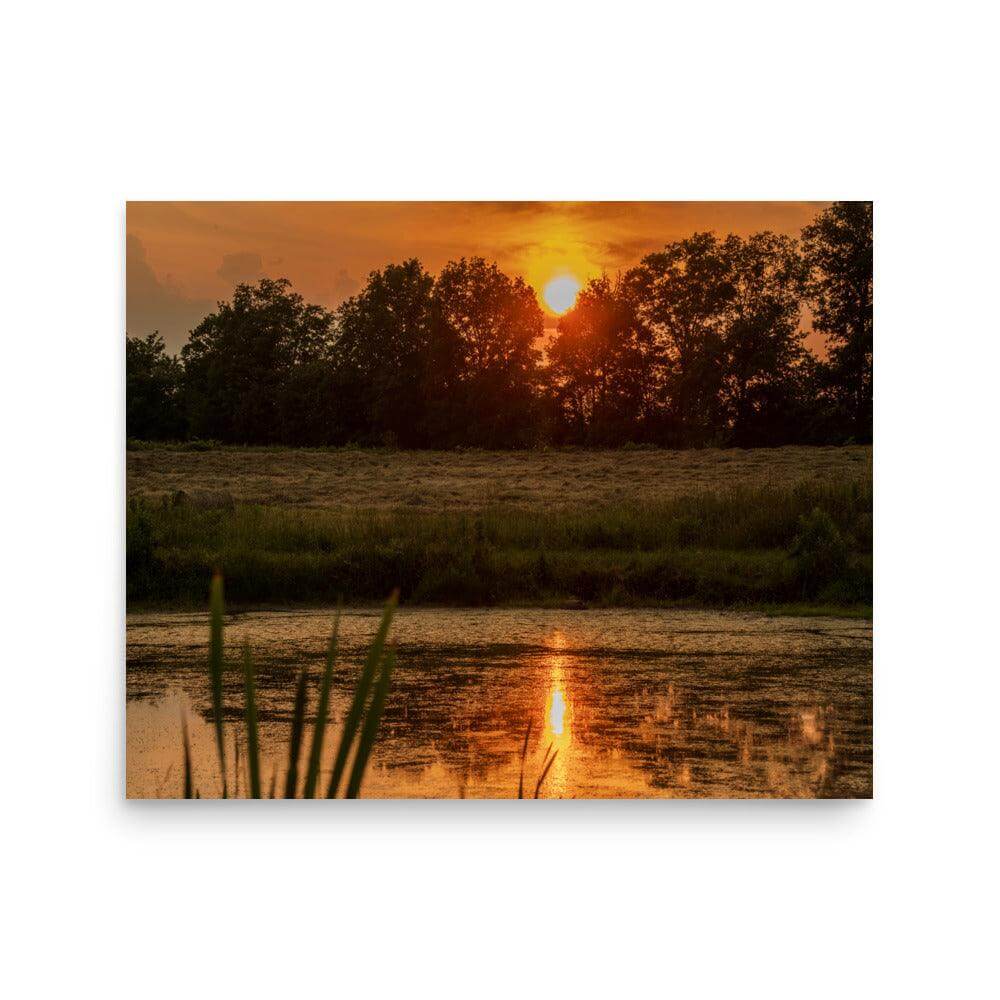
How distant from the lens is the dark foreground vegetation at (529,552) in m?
3.58

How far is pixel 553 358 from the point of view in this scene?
3.65 metres

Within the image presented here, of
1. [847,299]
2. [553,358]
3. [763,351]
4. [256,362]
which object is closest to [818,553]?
[763,351]

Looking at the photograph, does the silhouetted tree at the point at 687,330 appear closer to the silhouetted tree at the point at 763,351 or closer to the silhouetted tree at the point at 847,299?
the silhouetted tree at the point at 763,351

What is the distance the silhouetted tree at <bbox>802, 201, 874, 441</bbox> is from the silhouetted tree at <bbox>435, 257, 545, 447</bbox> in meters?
0.89

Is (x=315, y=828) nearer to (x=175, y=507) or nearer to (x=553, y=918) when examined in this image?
(x=553, y=918)

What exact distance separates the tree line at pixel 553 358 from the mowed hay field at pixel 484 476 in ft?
0.16

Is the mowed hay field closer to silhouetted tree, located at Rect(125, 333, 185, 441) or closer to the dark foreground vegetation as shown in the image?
the dark foreground vegetation

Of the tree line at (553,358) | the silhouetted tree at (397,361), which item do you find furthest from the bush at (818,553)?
the silhouetted tree at (397,361)
